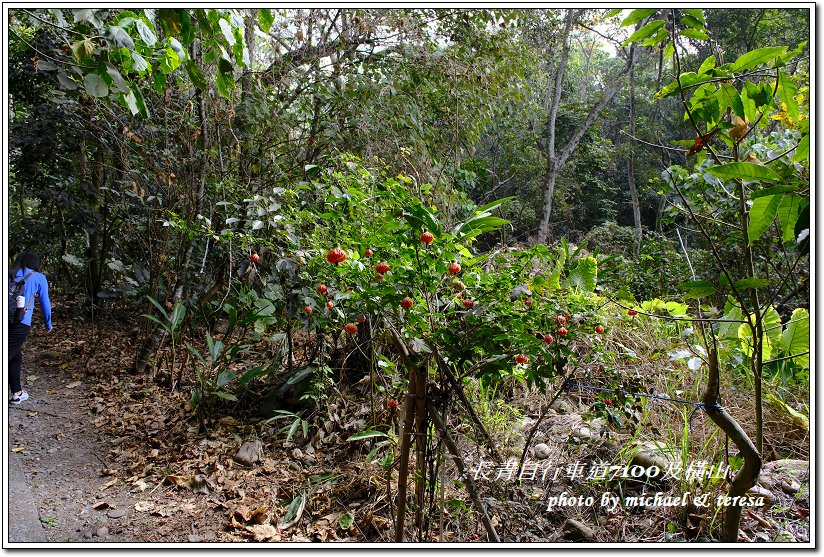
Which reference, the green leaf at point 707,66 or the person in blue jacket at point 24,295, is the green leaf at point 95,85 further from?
the person in blue jacket at point 24,295

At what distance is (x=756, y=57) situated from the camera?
117 cm

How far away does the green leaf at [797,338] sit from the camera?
2112mm

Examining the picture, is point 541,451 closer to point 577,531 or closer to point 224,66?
point 577,531

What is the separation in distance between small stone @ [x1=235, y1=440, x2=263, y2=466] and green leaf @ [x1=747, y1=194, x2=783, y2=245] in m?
2.57

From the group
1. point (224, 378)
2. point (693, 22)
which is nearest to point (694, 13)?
point (693, 22)

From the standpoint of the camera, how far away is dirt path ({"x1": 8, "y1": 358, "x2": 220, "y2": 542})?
2221 mm

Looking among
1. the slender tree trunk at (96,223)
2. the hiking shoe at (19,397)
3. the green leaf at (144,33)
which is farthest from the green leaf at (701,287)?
the slender tree trunk at (96,223)

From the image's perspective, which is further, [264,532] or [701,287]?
[264,532]

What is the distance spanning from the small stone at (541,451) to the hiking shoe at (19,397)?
3.24m

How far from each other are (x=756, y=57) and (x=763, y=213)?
459mm

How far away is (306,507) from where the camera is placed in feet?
7.84

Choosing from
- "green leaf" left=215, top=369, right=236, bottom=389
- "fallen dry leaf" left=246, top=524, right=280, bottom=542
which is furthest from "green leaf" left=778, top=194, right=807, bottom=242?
"green leaf" left=215, top=369, right=236, bottom=389
